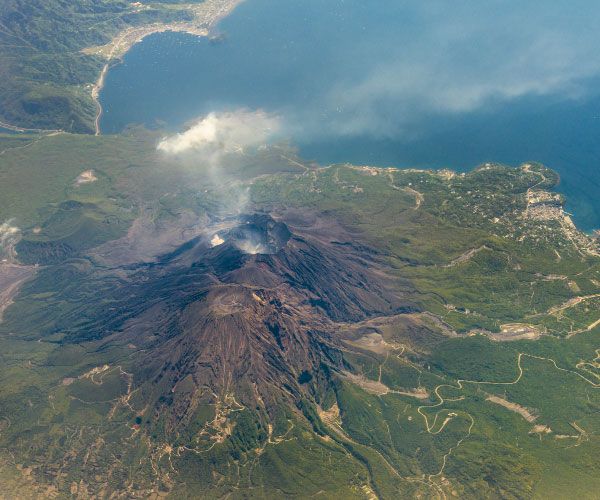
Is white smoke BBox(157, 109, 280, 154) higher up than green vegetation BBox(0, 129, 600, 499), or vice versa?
white smoke BBox(157, 109, 280, 154)

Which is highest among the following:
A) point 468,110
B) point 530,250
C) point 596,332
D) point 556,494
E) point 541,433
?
point 468,110

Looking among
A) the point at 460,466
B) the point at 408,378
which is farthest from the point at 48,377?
the point at 460,466

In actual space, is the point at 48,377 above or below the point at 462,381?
→ below

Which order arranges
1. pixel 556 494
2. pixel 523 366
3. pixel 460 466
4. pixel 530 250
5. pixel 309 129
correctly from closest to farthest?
pixel 556 494 → pixel 460 466 → pixel 523 366 → pixel 530 250 → pixel 309 129

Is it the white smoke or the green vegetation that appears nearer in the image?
the green vegetation

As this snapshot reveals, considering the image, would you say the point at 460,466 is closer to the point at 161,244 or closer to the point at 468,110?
the point at 161,244

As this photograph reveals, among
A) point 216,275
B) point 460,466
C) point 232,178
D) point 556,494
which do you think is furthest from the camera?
point 232,178

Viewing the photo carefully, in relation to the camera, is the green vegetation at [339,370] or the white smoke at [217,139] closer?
the green vegetation at [339,370]

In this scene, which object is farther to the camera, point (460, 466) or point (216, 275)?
point (216, 275)

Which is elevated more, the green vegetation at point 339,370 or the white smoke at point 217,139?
the white smoke at point 217,139

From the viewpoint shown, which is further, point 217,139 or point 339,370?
point 217,139

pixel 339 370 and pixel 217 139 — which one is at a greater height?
pixel 217 139
